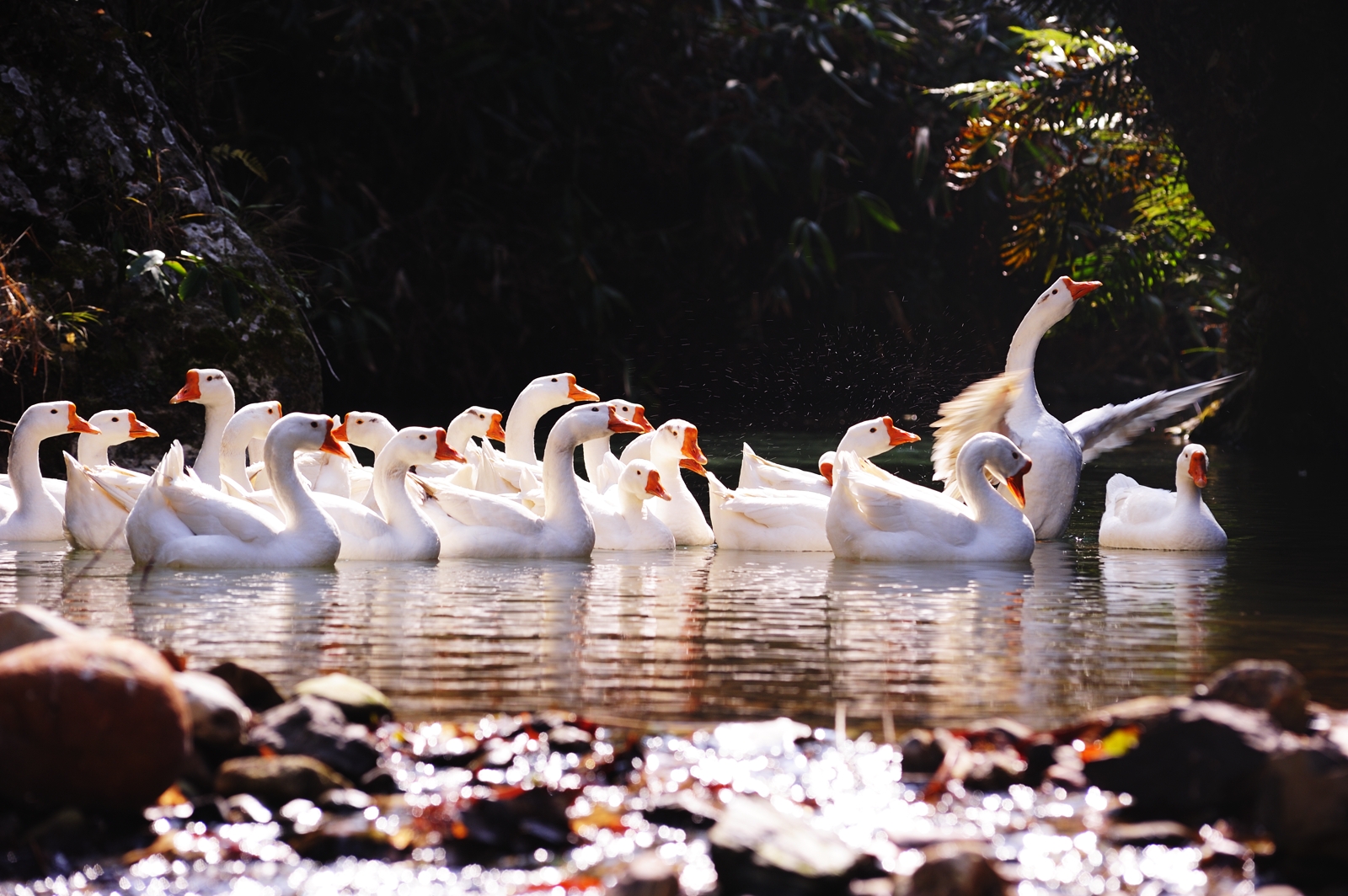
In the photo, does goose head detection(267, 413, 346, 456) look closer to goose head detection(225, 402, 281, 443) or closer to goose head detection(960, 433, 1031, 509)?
goose head detection(225, 402, 281, 443)

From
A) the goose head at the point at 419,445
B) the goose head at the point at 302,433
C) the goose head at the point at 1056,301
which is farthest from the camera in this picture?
the goose head at the point at 1056,301

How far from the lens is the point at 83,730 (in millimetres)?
3471

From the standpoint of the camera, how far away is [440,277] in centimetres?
2059

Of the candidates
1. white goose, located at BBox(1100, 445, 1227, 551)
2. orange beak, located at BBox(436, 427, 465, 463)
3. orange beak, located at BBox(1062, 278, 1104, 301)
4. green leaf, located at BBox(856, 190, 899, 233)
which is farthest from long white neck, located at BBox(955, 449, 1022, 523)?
green leaf, located at BBox(856, 190, 899, 233)

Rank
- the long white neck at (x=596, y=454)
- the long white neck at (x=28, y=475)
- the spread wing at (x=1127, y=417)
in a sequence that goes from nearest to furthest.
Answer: the long white neck at (x=28, y=475)
the spread wing at (x=1127, y=417)
the long white neck at (x=596, y=454)

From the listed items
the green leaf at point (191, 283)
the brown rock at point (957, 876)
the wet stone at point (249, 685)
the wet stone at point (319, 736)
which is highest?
the green leaf at point (191, 283)

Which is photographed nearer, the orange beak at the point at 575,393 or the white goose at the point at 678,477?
the white goose at the point at 678,477

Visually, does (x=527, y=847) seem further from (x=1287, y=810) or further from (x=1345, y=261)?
(x=1345, y=261)

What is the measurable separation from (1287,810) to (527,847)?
1.63 m

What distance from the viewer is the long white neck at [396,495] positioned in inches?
327

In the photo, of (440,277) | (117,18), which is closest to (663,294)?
(440,277)

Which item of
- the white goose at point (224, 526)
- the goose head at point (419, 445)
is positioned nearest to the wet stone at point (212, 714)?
the white goose at point (224, 526)

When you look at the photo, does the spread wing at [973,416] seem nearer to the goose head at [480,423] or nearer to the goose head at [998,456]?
the goose head at [998,456]

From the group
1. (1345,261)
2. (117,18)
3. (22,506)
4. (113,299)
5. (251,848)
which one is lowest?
(251,848)
